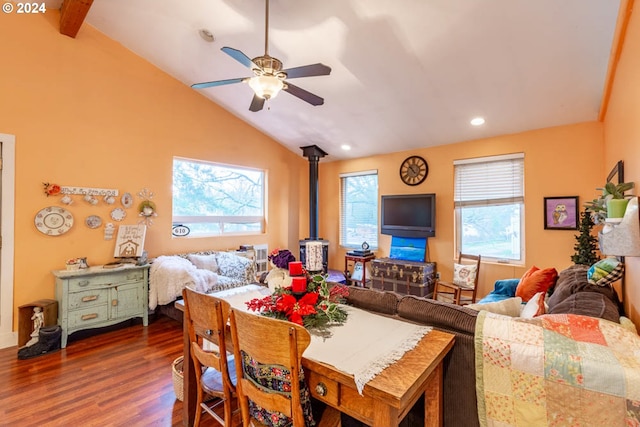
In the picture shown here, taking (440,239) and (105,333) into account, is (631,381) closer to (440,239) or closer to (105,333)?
(440,239)

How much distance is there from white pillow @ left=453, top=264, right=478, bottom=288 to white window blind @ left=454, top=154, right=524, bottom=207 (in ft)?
3.14

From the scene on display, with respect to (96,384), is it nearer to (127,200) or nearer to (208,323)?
(208,323)

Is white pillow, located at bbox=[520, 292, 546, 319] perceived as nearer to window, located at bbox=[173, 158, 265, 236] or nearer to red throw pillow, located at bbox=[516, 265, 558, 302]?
red throw pillow, located at bbox=[516, 265, 558, 302]

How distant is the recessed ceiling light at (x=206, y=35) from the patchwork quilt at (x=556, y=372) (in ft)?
12.5

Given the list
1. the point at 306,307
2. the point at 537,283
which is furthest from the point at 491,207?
the point at 306,307

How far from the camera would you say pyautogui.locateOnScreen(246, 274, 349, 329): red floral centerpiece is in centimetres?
147

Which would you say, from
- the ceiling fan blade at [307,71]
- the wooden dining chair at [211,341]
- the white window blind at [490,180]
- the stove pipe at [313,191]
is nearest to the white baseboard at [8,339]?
the wooden dining chair at [211,341]

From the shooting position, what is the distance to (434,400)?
4.51 ft

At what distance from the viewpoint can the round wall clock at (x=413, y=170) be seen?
473 cm

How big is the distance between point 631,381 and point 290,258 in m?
1.56

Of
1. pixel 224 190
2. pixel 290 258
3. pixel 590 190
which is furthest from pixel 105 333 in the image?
pixel 590 190

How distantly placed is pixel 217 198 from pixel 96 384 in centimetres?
308

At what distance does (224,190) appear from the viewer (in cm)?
506

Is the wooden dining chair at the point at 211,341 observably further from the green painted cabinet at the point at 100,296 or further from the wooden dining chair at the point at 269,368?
the green painted cabinet at the point at 100,296
